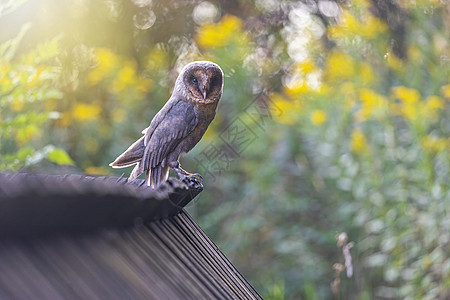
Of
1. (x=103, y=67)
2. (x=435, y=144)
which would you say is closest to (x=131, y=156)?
(x=435, y=144)

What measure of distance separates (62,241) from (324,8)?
6883 mm

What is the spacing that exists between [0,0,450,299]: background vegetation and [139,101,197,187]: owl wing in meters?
1.14

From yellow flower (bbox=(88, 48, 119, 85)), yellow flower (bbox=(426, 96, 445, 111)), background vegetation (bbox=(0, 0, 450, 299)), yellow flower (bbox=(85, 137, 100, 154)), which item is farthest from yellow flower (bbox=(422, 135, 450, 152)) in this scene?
yellow flower (bbox=(88, 48, 119, 85))

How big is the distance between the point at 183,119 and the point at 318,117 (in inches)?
105

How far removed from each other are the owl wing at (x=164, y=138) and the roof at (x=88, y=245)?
3.85 ft

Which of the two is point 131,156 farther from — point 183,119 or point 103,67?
point 103,67

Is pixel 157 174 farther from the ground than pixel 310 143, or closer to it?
farther from the ground

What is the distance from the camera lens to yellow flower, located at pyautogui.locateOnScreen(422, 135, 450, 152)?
13.3ft

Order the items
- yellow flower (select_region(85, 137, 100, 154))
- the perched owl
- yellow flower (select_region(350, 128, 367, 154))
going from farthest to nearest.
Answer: yellow flower (select_region(85, 137, 100, 154)), yellow flower (select_region(350, 128, 367, 154)), the perched owl

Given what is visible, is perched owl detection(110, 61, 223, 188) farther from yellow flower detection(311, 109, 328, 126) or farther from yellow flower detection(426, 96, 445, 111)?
yellow flower detection(311, 109, 328, 126)

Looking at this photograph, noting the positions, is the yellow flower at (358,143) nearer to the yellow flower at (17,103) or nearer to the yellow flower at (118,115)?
the yellow flower at (118,115)

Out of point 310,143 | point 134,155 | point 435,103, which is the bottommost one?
point 310,143

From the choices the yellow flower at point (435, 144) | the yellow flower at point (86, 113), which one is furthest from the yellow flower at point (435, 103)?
the yellow flower at point (86, 113)

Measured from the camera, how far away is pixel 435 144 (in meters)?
4.10
